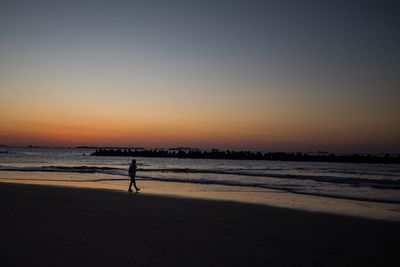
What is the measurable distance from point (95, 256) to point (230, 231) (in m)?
3.95

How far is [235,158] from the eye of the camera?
314 ft

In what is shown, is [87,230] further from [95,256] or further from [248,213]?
[248,213]

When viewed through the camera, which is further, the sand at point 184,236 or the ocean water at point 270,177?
the ocean water at point 270,177

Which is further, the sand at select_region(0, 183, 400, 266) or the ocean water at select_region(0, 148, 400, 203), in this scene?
the ocean water at select_region(0, 148, 400, 203)

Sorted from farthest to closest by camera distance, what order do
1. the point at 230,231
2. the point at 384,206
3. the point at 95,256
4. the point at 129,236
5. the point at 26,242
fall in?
the point at 384,206
the point at 230,231
the point at 129,236
the point at 26,242
the point at 95,256

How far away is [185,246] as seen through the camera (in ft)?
26.5

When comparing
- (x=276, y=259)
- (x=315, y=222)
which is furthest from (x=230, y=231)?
(x=315, y=222)

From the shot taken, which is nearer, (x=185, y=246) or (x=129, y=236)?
(x=185, y=246)

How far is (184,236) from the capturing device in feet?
29.6

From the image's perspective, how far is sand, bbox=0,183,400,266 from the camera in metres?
7.16

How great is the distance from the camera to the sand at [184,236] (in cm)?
716

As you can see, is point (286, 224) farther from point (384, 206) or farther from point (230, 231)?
point (384, 206)

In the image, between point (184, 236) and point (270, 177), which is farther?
point (270, 177)

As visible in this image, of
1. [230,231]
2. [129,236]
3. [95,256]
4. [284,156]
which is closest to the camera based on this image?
[95,256]
